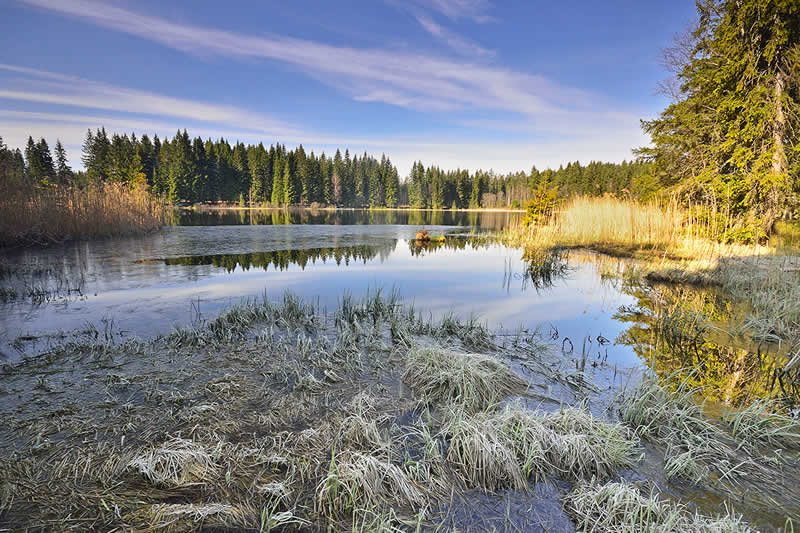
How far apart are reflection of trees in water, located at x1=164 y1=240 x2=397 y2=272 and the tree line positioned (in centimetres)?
3138

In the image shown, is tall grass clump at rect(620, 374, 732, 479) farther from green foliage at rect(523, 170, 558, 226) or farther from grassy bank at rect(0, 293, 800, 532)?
green foliage at rect(523, 170, 558, 226)

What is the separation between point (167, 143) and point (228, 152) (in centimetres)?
1175

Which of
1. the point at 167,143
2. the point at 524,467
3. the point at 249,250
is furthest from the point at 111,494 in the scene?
the point at 167,143

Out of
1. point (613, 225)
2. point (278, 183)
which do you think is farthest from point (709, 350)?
point (278, 183)

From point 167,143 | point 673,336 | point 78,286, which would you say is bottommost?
point 673,336

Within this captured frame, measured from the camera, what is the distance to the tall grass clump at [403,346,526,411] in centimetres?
375

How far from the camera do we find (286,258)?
13.5m

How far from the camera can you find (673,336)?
19.6 feet

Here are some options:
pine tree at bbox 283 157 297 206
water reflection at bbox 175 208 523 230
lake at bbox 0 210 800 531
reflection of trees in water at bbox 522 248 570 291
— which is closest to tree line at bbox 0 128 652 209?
pine tree at bbox 283 157 297 206

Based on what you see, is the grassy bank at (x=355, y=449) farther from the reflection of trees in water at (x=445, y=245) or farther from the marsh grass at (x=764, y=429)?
the reflection of trees in water at (x=445, y=245)

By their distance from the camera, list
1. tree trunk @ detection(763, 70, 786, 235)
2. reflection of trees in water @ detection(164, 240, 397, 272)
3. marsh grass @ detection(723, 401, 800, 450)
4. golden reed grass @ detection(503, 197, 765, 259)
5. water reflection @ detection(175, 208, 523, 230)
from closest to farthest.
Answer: marsh grass @ detection(723, 401, 800, 450)
reflection of trees in water @ detection(164, 240, 397, 272)
tree trunk @ detection(763, 70, 786, 235)
golden reed grass @ detection(503, 197, 765, 259)
water reflection @ detection(175, 208, 523, 230)

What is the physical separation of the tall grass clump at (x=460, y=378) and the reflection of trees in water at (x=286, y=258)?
27.7 feet

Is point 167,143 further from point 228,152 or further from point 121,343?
point 121,343

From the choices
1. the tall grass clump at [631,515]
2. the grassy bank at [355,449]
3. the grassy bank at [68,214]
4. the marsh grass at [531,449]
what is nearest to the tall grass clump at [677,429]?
the grassy bank at [355,449]
